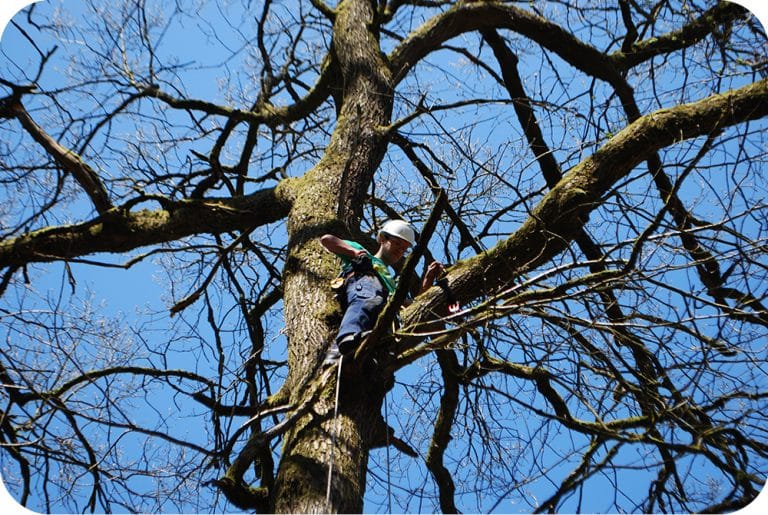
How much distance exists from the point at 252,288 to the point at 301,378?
7.45ft

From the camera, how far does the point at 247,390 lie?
408cm

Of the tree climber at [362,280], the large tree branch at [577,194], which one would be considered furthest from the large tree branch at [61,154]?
the large tree branch at [577,194]

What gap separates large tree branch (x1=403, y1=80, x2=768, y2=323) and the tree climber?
176 millimetres

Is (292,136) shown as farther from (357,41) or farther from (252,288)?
(252,288)

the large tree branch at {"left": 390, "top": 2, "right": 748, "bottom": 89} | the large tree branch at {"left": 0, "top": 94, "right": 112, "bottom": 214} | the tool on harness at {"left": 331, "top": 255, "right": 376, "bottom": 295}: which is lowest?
the tool on harness at {"left": 331, "top": 255, "right": 376, "bottom": 295}

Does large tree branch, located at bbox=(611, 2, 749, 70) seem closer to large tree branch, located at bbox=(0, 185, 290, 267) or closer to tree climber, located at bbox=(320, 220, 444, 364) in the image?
tree climber, located at bbox=(320, 220, 444, 364)

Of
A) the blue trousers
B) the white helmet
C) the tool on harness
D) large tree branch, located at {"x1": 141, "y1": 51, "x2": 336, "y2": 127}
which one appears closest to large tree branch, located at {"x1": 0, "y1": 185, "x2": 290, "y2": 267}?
the white helmet

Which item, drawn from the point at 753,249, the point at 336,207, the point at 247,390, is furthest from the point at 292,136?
the point at 753,249

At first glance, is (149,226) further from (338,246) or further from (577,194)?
(577,194)

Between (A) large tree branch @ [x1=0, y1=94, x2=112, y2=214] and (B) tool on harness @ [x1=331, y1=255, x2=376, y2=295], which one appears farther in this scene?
(A) large tree branch @ [x1=0, y1=94, x2=112, y2=214]

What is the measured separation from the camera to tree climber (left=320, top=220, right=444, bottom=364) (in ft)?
9.66

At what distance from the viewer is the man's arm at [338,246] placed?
3.35 meters

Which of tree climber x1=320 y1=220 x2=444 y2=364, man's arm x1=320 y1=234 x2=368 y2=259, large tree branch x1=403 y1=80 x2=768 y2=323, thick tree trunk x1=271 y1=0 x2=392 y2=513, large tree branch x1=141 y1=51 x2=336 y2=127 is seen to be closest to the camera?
thick tree trunk x1=271 y1=0 x2=392 y2=513

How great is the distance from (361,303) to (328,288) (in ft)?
1.21
